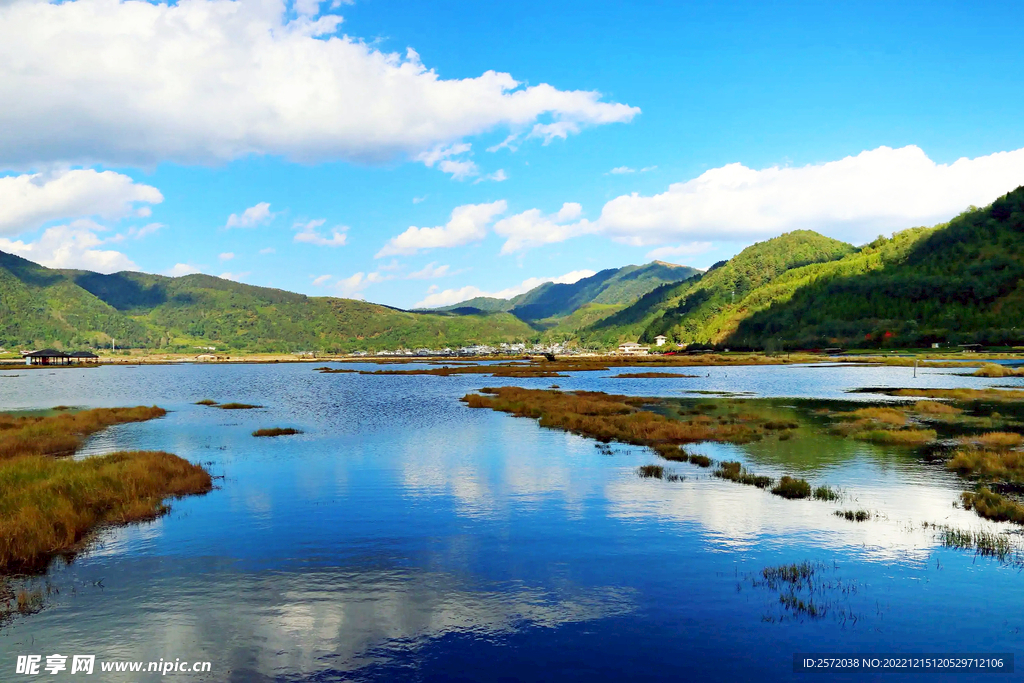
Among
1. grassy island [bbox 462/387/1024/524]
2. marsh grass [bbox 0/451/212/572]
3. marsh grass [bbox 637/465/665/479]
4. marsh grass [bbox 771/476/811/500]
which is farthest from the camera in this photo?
marsh grass [bbox 637/465/665/479]

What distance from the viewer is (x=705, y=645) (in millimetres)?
16578

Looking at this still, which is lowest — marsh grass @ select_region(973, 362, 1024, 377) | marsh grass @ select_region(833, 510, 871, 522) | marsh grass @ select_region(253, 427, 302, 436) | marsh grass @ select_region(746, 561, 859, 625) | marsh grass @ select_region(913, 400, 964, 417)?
marsh grass @ select_region(253, 427, 302, 436)

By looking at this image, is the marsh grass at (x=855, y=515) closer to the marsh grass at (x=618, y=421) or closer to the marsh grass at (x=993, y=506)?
the marsh grass at (x=993, y=506)

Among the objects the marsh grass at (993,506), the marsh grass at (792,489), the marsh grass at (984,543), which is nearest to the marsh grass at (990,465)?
the marsh grass at (993,506)

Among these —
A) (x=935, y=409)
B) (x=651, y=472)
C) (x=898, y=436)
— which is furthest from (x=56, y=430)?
(x=935, y=409)

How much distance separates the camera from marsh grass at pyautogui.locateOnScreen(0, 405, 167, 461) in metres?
46.3

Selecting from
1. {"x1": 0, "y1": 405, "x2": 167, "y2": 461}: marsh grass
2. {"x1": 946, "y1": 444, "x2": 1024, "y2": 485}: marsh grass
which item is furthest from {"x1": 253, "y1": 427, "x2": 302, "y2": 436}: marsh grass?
{"x1": 946, "y1": 444, "x2": 1024, "y2": 485}: marsh grass

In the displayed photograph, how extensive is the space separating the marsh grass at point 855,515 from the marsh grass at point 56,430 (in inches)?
1986

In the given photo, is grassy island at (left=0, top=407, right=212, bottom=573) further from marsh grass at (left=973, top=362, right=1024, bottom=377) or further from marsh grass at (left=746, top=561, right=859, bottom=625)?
marsh grass at (left=973, top=362, right=1024, bottom=377)

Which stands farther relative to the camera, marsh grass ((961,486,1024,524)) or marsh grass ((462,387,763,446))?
marsh grass ((462,387,763,446))

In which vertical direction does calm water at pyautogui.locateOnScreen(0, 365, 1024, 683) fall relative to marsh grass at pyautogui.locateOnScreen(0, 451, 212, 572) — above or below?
below

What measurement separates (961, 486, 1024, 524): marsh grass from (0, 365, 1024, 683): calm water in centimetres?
121

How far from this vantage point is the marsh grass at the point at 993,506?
90.9 ft

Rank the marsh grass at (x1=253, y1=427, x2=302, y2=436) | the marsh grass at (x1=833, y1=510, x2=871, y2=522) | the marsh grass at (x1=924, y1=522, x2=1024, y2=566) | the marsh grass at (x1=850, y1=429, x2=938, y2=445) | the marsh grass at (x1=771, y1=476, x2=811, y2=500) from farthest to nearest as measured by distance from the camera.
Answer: the marsh grass at (x1=253, y1=427, x2=302, y2=436), the marsh grass at (x1=850, y1=429, x2=938, y2=445), the marsh grass at (x1=771, y1=476, x2=811, y2=500), the marsh grass at (x1=833, y1=510, x2=871, y2=522), the marsh grass at (x1=924, y1=522, x2=1024, y2=566)
